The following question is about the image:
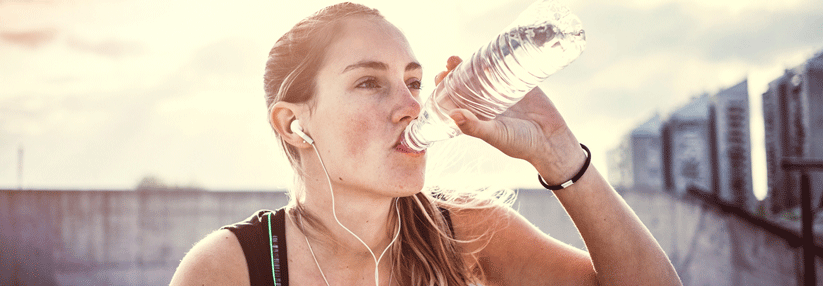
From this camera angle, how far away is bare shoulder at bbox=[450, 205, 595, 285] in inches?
85.4

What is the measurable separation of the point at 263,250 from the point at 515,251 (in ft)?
3.47

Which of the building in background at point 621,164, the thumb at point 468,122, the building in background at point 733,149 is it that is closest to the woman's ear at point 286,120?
the thumb at point 468,122

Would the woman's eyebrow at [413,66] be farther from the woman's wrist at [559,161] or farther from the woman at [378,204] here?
the woman's wrist at [559,161]

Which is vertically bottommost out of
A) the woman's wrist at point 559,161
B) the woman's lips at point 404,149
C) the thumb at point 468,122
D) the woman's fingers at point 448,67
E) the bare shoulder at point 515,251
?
the bare shoulder at point 515,251

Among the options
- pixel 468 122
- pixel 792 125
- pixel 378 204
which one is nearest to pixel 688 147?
pixel 792 125

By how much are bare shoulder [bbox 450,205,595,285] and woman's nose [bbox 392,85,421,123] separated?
2.49 ft

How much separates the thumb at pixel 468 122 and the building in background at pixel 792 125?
23003mm

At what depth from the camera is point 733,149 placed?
89.2ft

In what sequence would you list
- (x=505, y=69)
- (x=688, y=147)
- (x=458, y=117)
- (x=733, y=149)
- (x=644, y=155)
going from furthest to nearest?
(x=644, y=155) → (x=688, y=147) → (x=733, y=149) → (x=505, y=69) → (x=458, y=117)

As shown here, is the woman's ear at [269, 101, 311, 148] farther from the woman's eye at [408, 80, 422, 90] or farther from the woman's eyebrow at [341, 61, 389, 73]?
the woman's eye at [408, 80, 422, 90]

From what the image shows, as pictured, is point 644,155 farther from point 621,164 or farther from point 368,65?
point 368,65

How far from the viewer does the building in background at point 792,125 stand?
845 inches

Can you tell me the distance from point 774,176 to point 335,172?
91.0 ft

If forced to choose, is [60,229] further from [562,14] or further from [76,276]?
[562,14]
